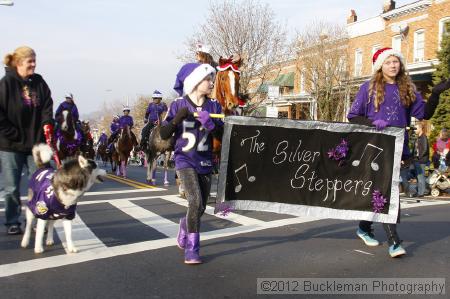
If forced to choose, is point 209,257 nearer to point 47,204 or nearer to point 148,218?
point 47,204

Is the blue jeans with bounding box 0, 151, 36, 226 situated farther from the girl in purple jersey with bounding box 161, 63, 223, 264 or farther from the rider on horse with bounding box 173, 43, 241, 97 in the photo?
the rider on horse with bounding box 173, 43, 241, 97

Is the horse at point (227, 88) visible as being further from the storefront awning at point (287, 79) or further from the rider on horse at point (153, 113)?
the storefront awning at point (287, 79)

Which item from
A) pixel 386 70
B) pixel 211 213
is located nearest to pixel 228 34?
pixel 211 213

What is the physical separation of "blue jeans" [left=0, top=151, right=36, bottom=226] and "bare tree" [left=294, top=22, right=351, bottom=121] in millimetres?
28014

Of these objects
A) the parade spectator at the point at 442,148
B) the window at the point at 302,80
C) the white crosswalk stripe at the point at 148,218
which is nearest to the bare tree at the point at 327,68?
the window at the point at 302,80

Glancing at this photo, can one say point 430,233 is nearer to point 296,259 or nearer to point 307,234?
point 307,234

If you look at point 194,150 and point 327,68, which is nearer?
point 194,150

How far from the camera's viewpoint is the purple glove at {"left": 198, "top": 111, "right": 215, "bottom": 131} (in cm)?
533

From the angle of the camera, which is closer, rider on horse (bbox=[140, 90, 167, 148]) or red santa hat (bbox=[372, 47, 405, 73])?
red santa hat (bbox=[372, 47, 405, 73])

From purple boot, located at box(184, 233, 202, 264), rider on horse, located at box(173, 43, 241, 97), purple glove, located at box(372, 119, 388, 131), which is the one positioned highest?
rider on horse, located at box(173, 43, 241, 97)

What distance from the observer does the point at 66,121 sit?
45.4 feet

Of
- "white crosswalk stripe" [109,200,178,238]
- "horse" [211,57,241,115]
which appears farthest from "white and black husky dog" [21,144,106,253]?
"horse" [211,57,241,115]

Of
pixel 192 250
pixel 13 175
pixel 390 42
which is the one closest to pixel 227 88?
pixel 13 175

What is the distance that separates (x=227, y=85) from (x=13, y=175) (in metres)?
4.29
